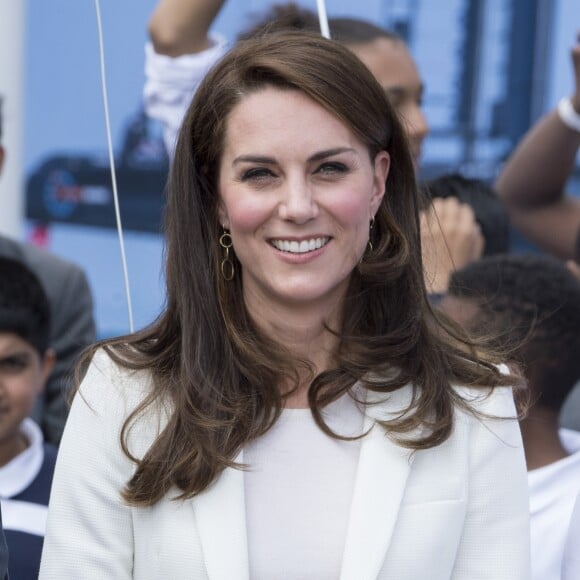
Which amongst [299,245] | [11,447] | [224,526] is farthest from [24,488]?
[299,245]

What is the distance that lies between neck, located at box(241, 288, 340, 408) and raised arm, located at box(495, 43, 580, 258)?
1.54 m

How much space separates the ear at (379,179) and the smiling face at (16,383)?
1220 millimetres

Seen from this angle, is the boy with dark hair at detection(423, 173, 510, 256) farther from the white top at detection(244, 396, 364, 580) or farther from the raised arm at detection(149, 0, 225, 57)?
the white top at detection(244, 396, 364, 580)

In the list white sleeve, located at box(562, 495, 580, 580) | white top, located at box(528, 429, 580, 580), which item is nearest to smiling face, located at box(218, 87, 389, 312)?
white sleeve, located at box(562, 495, 580, 580)

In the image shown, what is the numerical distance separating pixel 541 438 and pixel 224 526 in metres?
0.97

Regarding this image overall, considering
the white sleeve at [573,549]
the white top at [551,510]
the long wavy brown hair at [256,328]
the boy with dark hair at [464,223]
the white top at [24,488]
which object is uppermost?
the long wavy brown hair at [256,328]

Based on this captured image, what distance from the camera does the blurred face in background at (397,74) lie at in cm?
334

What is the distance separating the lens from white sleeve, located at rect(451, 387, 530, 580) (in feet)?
7.17

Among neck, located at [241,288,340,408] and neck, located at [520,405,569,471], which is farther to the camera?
neck, located at [520,405,569,471]

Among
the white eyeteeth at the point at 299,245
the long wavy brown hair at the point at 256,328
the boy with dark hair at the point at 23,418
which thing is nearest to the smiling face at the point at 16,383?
the boy with dark hair at the point at 23,418

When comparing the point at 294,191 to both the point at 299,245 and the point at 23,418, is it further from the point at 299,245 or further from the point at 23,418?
the point at 23,418

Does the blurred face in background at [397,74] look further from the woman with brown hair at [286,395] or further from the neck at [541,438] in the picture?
the woman with brown hair at [286,395]

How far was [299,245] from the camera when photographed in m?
2.18

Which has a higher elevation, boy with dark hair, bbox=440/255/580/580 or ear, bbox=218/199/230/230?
ear, bbox=218/199/230/230
